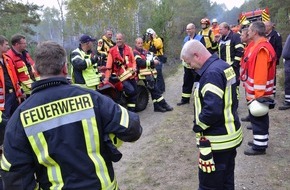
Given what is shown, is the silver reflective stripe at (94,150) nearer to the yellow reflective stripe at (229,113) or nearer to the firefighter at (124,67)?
the yellow reflective stripe at (229,113)

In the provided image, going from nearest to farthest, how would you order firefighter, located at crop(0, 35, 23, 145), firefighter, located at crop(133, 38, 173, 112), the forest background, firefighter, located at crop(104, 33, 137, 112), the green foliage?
firefighter, located at crop(0, 35, 23, 145) → firefighter, located at crop(104, 33, 137, 112) → firefighter, located at crop(133, 38, 173, 112) → the green foliage → the forest background

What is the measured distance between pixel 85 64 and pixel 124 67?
4.11 feet

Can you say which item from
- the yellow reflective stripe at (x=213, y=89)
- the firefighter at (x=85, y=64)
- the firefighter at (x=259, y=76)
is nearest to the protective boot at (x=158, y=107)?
the firefighter at (x=85, y=64)

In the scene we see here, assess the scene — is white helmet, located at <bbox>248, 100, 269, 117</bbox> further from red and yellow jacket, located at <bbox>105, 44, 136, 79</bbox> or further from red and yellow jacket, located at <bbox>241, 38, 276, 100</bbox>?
red and yellow jacket, located at <bbox>105, 44, 136, 79</bbox>

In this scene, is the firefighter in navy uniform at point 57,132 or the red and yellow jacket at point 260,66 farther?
the red and yellow jacket at point 260,66

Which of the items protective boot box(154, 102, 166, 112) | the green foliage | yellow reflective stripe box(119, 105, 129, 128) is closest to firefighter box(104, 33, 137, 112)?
protective boot box(154, 102, 166, 112)

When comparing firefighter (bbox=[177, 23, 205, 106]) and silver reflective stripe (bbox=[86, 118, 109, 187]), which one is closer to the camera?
silver reflective stripe (bbox=[86, 118, 109, 187])

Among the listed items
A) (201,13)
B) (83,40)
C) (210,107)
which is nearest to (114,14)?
(201,13)

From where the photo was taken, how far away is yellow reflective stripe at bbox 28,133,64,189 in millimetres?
1997

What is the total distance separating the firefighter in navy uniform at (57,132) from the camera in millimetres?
1992

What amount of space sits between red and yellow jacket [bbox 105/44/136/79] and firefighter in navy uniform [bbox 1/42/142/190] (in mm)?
5161

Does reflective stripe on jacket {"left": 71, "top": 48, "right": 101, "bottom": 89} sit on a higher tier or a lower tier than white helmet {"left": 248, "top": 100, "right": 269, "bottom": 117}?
higher

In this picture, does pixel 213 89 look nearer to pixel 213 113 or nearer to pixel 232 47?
pixel 213 113

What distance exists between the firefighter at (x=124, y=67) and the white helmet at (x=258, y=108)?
3267 mm
